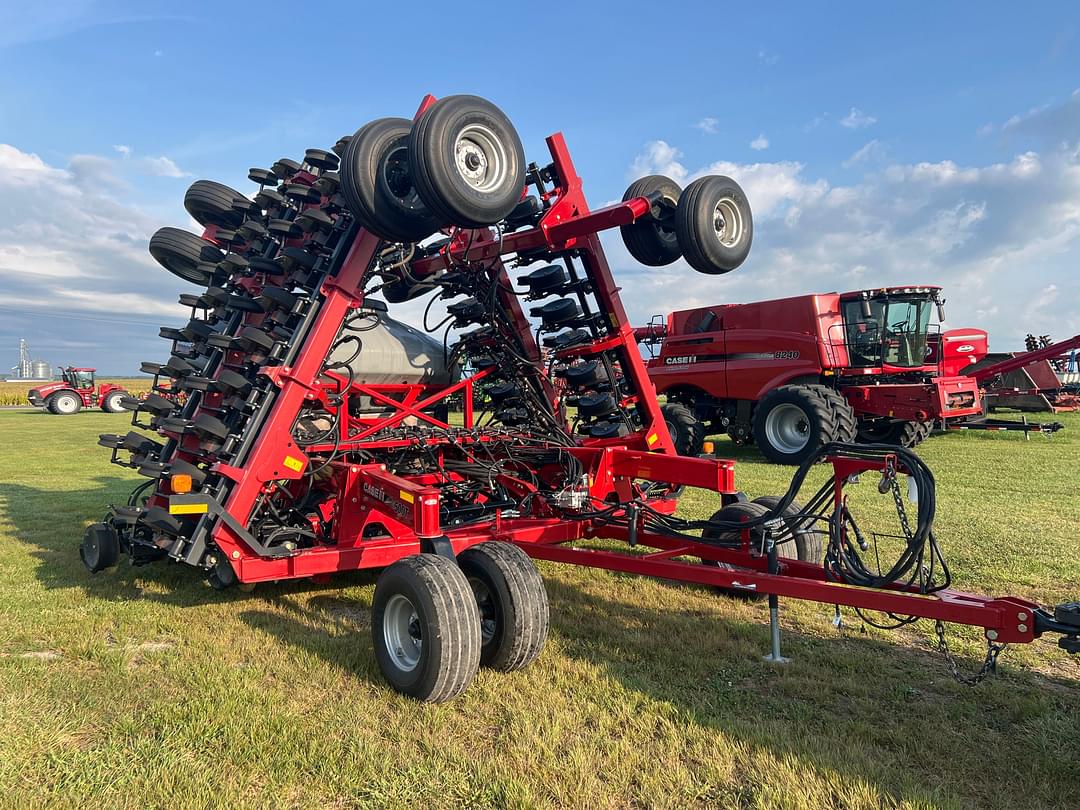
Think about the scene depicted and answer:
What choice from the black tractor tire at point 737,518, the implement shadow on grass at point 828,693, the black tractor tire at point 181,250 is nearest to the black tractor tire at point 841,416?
the black tractor tire at point 737,518

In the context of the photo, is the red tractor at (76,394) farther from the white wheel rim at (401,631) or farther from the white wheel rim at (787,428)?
the white wheel rim at (401,631)

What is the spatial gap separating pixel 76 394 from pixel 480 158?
3613 cm

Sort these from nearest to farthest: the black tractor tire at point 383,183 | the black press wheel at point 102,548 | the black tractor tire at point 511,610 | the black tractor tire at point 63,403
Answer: the black tractor tire at point 511,610 → the black tractor tire at point 383,183 → the black press wheel at point 102,548 → the black tractor tire at point 63,403

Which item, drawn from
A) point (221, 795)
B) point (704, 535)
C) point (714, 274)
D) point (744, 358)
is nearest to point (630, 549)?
point (704, 535)

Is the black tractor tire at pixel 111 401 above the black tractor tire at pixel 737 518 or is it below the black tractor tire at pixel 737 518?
above

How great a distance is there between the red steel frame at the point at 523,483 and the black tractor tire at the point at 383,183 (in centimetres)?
36

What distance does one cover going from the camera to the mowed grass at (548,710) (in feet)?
8.99

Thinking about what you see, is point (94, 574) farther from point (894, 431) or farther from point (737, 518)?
point (894, 431)

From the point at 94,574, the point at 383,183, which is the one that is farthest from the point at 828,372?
the point at 94,574

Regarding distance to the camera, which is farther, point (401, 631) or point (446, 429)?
point (446, 429)

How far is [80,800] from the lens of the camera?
268cm

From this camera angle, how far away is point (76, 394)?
33812 mm

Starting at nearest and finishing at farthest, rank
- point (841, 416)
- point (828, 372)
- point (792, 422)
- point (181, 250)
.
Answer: point (181, 250) → point (841, 416) → point (792, 422) → point (828, 372)

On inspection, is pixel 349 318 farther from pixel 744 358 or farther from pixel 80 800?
pixel 744 358
